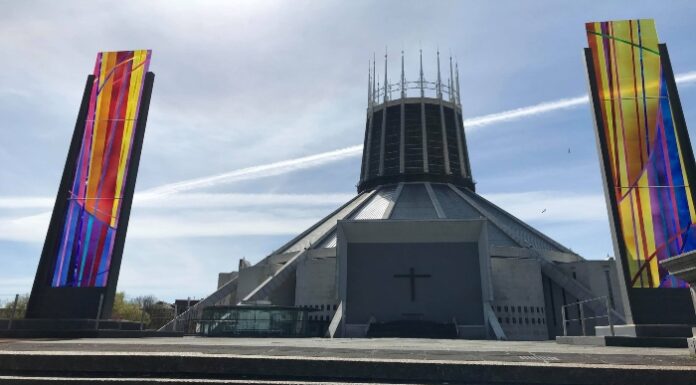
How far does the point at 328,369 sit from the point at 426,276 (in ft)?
84.6

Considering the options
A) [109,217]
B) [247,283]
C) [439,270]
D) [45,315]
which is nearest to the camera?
[45,315]

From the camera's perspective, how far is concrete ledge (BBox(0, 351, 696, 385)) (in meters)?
4.42

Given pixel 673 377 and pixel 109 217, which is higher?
pixel 109 217

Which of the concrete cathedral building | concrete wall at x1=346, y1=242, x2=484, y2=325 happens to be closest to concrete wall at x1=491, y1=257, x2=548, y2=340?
the concrete cathedral building

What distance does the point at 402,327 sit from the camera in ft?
88.5

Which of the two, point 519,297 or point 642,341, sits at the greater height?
point 519,297

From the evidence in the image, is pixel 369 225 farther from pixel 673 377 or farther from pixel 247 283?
pixel 673 377

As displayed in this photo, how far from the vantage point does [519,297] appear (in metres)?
32.4

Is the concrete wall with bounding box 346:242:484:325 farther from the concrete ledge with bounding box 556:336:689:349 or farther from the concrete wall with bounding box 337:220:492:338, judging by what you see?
the concrete ledge with bounding box 556:336:689:349

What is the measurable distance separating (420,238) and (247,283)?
17.5 metres

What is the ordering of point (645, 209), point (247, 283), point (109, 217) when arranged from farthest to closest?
point (247, 283)
point (109, 217)
point (645, 209)

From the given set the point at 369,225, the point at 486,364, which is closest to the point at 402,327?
the point at 369,225

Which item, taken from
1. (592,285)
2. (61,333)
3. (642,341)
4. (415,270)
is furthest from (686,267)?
(592,285)

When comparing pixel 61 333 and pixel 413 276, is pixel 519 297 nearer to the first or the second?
pixel 413 276
